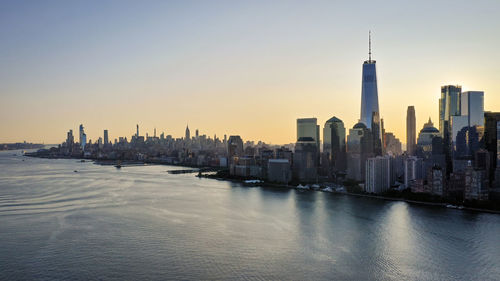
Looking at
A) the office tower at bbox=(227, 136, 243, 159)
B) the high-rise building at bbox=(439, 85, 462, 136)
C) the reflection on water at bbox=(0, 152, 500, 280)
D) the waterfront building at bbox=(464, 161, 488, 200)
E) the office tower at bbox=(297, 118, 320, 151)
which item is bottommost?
the reflection on water at bbox=(0, 152, 500, 280)

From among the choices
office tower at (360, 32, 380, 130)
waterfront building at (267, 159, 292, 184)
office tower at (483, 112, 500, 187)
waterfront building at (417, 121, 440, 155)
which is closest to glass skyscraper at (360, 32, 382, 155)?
office tower at (360, 32, 380, 130)

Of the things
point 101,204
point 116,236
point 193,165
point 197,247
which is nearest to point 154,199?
point 101,204

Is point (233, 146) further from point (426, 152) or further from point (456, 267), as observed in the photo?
point (456, 267)

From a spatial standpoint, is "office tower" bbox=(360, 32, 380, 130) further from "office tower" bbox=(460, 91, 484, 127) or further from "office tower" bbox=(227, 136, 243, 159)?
"office tower" bbox=(227, 136, 243, 159)

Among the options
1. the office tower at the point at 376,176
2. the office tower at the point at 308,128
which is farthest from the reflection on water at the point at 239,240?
the office tower at the point at 308,128

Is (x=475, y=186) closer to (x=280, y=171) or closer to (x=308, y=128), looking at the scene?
(x=280, y=171)

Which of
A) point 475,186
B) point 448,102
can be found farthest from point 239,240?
point 448,102
